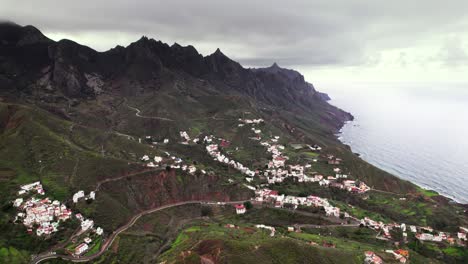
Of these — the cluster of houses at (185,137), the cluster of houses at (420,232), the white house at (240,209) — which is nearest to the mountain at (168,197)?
the white house at (240,209)

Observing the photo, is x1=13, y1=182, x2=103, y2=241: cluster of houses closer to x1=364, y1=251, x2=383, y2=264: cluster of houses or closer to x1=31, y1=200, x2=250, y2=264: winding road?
x1=31, y1=200, x2=250, y2=264: winding road

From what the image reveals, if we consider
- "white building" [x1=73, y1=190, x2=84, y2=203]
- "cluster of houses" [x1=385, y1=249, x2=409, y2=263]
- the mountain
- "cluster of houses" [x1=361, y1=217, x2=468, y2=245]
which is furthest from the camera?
"cluster of houses" [x1=361, y1=217, x2=468, y2=245]

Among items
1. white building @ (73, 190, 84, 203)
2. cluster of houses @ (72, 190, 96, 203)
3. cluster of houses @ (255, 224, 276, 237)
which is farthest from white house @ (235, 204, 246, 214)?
white building @ (73, 190, 84, 203)

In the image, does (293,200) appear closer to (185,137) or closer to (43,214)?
(43,214)

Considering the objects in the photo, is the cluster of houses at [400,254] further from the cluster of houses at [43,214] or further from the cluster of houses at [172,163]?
the cluster of houses at [43,214]

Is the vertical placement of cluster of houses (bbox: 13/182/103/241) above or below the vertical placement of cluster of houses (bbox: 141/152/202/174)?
below

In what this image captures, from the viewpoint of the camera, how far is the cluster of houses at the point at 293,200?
10762 cm

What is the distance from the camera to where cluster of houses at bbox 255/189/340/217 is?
107625 millimetres

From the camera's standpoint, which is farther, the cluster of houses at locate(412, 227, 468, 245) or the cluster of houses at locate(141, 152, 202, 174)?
the cluster of houses at locate(141, 152, 202, 174)

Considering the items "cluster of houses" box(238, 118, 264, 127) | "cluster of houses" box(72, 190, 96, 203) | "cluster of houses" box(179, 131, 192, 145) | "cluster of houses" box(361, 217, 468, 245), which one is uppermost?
"cluster of houses" box(238, 118, 264, 127)

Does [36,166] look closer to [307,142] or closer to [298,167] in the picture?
[298,167]


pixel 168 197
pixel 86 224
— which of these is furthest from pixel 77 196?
pixel 168 197

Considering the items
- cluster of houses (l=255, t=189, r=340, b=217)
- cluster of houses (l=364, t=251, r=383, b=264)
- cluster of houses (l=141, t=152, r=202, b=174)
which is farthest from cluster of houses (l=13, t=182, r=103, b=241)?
cluster of houses (l=364, t=251, r=383, b=264)

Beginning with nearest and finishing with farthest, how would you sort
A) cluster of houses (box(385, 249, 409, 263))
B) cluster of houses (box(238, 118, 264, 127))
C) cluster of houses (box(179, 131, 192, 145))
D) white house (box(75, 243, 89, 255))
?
white house (box(75, 243, 89, 255)) → cluster of houses (box(385, 249, 409, 263)) → cluster of houses (box(179, 131, 192, 145)) → cluster of houses (box(238, 118, 264, 127))
